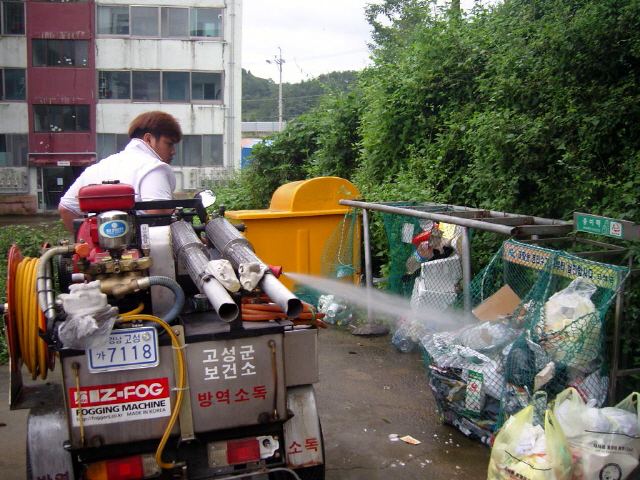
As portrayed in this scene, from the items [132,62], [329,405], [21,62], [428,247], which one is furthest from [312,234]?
[21,62]

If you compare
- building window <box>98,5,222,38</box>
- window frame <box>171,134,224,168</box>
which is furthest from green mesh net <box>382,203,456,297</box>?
building window <box>98,5,222,38</box>

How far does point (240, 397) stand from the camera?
3037 mm

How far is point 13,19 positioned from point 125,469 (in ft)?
112

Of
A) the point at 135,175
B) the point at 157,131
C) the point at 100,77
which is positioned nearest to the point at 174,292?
the point at 135,175

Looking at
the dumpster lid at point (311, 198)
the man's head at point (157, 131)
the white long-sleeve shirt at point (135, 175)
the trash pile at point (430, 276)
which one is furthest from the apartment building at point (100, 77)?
the white long-sleeve shirt at point (135, 175)

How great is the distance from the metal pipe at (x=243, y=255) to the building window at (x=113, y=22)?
31.0 m

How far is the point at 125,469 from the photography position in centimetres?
299

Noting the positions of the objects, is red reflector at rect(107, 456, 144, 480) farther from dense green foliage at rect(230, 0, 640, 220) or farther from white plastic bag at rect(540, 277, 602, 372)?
dense green foliage at rect(230, 0, 640, 220)

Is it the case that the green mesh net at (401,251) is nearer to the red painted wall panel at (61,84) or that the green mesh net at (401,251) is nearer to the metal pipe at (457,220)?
the metal pipe at (457,220)

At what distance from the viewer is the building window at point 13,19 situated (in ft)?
103

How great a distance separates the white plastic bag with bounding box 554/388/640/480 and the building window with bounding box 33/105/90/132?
3224cm

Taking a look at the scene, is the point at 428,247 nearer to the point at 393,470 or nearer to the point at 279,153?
the point at 393,470

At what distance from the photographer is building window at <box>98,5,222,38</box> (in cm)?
3144

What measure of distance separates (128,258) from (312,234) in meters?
4.71
